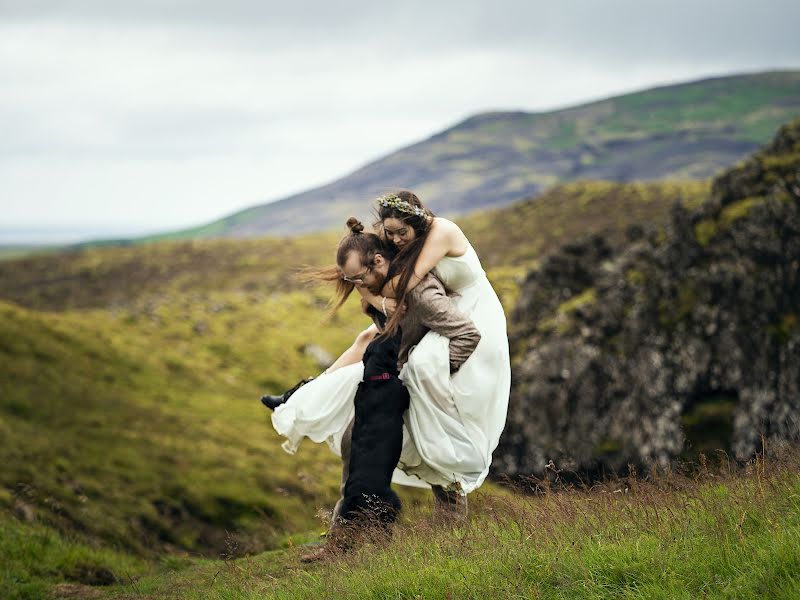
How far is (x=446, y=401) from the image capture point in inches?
328

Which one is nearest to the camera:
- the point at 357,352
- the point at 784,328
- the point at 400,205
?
the point at 400,205

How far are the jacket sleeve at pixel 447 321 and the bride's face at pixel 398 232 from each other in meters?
0.56

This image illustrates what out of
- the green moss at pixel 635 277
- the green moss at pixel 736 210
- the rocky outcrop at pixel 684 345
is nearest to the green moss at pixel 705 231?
the rocky outcrop at pixel 684 345

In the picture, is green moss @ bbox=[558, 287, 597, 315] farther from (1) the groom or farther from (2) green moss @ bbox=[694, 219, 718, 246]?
(1) the groom

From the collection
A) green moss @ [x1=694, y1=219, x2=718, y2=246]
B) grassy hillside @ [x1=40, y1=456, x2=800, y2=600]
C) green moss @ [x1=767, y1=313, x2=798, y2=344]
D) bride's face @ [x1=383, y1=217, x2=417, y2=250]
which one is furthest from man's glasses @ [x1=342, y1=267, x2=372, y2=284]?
green moss @ [x1=694, y1=219, x2=718, y2=246]

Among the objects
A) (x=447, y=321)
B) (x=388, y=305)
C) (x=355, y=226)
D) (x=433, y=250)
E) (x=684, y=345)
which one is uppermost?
(x=355, y=226)

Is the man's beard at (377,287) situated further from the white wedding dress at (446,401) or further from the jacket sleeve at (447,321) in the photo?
the white wedding dress at (446,401)

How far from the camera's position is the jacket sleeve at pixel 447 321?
26.8 feet

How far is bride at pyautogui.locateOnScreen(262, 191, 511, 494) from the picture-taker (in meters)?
8.24

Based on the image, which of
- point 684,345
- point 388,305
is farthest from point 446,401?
point 684,345

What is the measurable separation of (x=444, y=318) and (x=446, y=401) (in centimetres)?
96

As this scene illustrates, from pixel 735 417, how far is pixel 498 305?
2426 centimetres

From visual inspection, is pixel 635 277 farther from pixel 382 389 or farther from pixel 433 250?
pixel 382 389

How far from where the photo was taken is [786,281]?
29.7m
